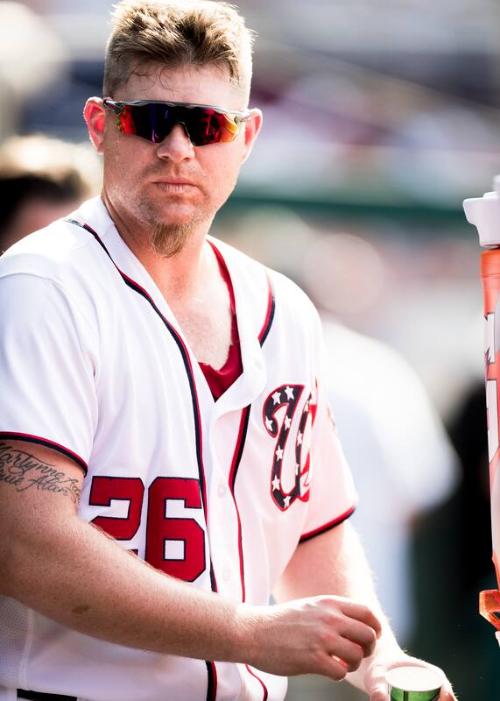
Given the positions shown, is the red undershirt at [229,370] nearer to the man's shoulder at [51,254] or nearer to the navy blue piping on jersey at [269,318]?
the navy blue piping on jersey at [269,318]

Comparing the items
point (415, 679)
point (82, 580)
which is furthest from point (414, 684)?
point (82, 580)

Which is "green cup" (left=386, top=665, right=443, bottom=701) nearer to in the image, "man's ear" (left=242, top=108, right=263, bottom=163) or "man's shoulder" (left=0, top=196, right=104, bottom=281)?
"man's shoulder" (left=0, top=196, right=104, bottom=281)

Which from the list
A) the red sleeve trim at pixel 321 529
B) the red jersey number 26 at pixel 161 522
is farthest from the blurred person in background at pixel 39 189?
the red jersey number 26 at pixel 161 522

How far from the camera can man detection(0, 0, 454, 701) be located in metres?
1.49

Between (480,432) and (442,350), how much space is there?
0.34 meters

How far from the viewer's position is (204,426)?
1804 mm

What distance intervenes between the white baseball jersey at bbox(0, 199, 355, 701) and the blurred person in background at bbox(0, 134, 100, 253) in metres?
1.11

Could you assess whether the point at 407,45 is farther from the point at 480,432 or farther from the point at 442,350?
the point at 480,432

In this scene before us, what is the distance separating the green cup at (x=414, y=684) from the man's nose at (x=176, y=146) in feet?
3.24

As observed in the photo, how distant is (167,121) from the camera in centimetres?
182

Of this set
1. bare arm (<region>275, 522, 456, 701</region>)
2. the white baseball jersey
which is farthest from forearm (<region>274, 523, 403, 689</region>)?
the white baseball jersey

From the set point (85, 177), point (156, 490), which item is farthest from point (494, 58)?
point (156, 490)

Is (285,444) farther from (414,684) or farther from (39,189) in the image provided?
(39,189)

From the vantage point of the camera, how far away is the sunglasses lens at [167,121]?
1.81 meters
